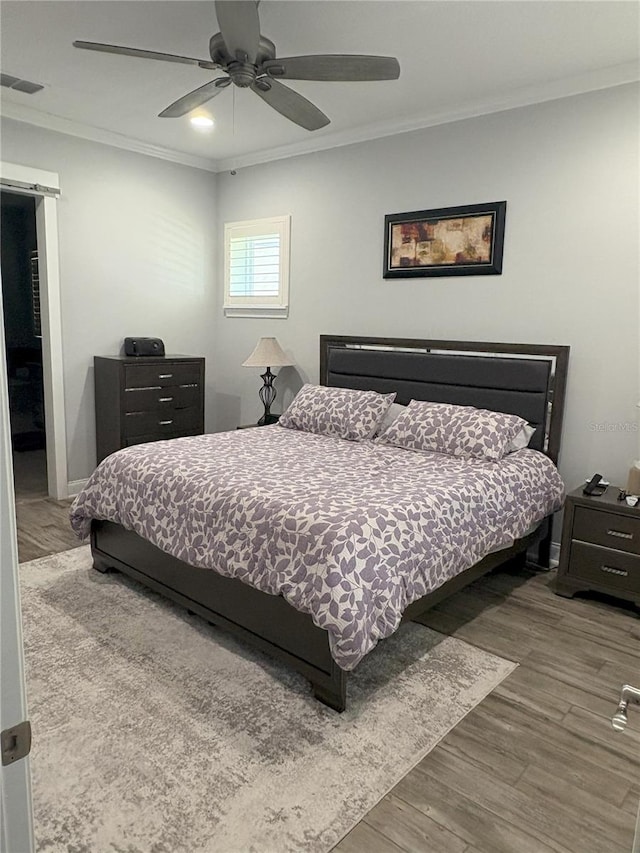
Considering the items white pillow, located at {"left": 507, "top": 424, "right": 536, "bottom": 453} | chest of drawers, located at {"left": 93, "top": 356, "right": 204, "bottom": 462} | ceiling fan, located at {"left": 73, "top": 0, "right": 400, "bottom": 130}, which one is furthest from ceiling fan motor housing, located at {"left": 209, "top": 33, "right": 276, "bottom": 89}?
chest of drawers, located at {"left": 93, "top": 356, "right": 204, "bottom": 462}

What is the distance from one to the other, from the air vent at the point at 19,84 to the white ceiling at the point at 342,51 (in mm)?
71

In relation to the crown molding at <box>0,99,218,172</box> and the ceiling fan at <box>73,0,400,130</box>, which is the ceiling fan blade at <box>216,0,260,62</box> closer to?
the ceiling fan at <box>73,0,400,130</box>

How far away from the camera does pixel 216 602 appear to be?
267cm

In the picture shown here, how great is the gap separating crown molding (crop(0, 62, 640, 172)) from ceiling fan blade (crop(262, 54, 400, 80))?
1475mm

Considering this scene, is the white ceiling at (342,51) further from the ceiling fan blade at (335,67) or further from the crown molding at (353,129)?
the ceiling fan blade at (335,67)

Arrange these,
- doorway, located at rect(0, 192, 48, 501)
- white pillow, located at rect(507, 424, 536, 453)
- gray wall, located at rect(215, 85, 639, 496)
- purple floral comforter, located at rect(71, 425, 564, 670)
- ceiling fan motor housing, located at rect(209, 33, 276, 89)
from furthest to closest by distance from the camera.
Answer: doorway, located at rect(0, 192, 48, 501) < white pillow, located at rect(507, 424, 536, 453) < gray wall, located at rect(215, 85, 639, 496) < ceiling fan motor housing, located at rect(209, 33, 276, 89) < purple floral comforter, located at rect(71, 425, 564, 670)

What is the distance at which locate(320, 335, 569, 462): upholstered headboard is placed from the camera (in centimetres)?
360

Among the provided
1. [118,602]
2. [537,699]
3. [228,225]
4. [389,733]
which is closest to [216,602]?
[118,602]

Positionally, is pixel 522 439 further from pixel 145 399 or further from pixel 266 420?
pixel 145 399

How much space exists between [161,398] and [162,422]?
0.20m

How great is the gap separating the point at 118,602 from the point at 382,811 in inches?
70.4

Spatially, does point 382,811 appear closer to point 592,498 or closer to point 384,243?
point 592,498

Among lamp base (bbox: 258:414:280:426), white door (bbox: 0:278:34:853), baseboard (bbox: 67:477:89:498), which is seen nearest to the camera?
white door (bbox: 0:278:34:853)

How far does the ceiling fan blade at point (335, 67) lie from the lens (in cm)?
239
